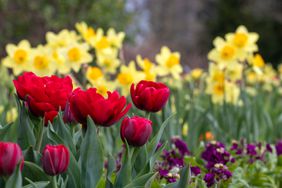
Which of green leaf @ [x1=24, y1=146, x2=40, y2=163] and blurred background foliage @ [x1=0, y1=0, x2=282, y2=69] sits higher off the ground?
blurred background foliage @ [x1=0, y1=0, x2=282, y2=69]

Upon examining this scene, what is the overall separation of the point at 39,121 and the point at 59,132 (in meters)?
0.06

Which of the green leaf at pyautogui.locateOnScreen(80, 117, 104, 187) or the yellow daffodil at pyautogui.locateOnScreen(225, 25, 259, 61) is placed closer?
the green leaf at pyautogui.locateOnScreen(80, 117, 104, 187)

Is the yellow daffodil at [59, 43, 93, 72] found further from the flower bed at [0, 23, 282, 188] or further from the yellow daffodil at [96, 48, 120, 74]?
the yellow daffodil at [96, 48, 120, 74]

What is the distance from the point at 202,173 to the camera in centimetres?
201

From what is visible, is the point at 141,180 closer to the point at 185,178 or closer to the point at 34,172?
the point at 185,178

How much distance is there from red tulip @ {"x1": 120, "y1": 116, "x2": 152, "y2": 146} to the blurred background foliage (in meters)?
7.21

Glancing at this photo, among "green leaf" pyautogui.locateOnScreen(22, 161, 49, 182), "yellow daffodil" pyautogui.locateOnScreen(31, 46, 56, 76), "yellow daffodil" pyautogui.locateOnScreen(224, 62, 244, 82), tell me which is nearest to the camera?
"green leaf" pyautogui.locateOnScreen(22, 161, 49, 182)

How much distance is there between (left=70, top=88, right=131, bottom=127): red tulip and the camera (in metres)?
1.31

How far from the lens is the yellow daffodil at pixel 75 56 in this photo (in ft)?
10.1

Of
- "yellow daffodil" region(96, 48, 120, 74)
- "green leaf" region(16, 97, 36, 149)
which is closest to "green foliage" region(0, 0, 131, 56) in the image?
"yellow daffodil" region(96, 48, 120, 74)

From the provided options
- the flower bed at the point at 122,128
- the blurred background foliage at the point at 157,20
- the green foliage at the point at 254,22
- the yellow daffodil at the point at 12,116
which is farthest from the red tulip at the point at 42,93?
the green foliage at the point at 254,22

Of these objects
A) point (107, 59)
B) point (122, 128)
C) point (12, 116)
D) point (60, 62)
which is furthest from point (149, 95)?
point (107, 59)

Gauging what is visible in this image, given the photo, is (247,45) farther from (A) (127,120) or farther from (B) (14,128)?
(A) (127,120)

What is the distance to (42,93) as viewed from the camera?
1368 mm
